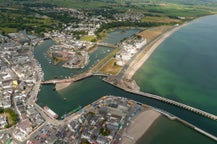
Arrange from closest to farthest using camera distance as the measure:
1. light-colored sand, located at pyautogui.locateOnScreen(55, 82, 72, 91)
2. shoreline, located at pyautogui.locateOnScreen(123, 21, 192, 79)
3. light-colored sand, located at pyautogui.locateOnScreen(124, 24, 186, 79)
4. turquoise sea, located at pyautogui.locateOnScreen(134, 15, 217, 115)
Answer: turquoise sea, located at pyautogui.locateOnScreen(134, 15, 217, 115), light-colored sand, located at pyautogui.locateOnScreen(55, 82, 72, 91), light-colored sand, located at pyautogui.locateOnScreen(124, 24, 186, 79), shoreline, located at pyautogui.locateOnScreen(123, 21, 192, 79)

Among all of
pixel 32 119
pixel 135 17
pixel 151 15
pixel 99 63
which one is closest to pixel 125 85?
pixel 99 63

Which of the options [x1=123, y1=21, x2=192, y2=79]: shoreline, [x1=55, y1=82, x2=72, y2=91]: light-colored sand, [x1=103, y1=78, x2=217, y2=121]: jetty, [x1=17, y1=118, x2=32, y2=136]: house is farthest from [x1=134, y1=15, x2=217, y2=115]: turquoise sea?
[x1=17, y1=118, x2=32, y2=136]: house

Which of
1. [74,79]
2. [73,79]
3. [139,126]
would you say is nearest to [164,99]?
[139,126]

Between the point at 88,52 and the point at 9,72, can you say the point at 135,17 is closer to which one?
the point at 88,52

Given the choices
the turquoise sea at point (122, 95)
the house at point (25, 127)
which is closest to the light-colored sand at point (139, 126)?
the turquoise sea at point (122, 95)

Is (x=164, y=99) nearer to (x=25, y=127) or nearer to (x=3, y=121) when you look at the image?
(x=25, y=127)

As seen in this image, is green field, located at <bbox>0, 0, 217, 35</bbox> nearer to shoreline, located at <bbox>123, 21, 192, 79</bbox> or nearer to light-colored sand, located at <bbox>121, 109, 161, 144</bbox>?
shoreline, located at <bbox>123, 21, 192, 79</bbox>

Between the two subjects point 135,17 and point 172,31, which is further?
point 135,17

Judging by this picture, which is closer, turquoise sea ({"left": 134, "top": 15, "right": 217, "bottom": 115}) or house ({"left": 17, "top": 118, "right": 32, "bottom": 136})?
house ({"left": 17, "top": 118, "right": 32, "bottom": 136})
